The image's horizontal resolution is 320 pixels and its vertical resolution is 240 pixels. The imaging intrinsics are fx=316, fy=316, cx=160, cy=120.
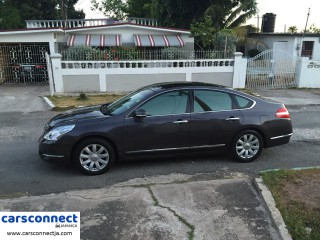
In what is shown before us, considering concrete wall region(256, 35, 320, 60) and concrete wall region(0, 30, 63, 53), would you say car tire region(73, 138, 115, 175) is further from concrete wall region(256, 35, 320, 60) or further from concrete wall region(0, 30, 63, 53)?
concrete wall region(256, 35, 320, 60)

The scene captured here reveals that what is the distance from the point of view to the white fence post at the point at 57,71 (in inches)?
495

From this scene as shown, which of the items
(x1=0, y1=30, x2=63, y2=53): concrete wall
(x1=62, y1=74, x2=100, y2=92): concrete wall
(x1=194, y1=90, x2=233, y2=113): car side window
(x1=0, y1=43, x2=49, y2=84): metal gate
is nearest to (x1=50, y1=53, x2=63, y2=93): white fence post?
(x1=62, y1=74, x2=100, y2=92): concrete wall

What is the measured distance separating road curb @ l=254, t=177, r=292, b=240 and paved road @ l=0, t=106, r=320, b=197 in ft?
2.09

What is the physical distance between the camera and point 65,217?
3.66 meters

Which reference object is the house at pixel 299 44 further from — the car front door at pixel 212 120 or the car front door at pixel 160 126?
the car front door at pixel 160 126

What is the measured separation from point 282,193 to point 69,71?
10.5 meters

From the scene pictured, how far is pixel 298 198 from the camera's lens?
4184mm

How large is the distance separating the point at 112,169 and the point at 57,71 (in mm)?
8612

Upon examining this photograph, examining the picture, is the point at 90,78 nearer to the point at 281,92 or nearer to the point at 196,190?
the point at 281,92

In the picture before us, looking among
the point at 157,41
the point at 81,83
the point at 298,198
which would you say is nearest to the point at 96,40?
the point at 157,41

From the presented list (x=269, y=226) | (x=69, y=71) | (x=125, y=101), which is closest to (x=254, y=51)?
(x=69, y=71)

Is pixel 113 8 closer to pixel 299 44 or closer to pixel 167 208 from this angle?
pixel 299 44

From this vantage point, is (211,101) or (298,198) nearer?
(298,198)

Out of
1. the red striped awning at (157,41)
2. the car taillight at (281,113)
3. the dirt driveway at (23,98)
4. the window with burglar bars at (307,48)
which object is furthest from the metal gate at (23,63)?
the window with burglar bars at (307,48)
